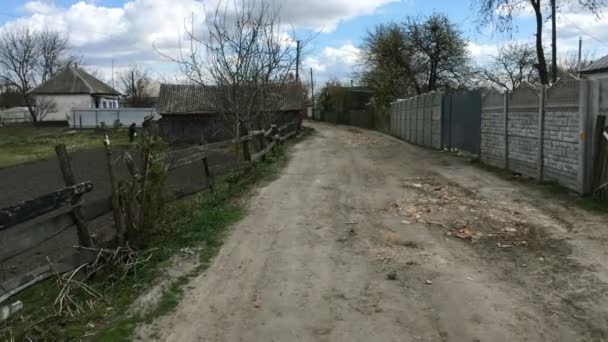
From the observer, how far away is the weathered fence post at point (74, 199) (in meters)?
5.32

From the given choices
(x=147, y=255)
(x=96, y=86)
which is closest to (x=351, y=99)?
(x=96, y=86)

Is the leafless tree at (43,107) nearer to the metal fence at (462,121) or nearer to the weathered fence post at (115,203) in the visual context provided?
the metal fence at (462,121)

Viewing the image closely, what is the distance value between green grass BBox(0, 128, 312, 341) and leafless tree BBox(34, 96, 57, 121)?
63639mm

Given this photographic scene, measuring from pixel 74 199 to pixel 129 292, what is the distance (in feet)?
3.33

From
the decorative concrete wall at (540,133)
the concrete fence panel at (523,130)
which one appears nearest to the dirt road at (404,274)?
the decorative concrete wall at (540,133)

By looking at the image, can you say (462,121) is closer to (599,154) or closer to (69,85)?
(599,154)

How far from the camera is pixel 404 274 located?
18.1 ft

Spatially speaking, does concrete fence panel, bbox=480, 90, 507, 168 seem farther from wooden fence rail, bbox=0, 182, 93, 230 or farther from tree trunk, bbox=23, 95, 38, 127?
tree trunk, bbox=23, 95, 38, 127

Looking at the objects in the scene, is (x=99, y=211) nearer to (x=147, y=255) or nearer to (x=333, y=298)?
(x=147, y=255)

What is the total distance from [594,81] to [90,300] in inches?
325

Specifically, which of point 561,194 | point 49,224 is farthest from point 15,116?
point 49,224

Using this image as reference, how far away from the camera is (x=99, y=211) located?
230 inches

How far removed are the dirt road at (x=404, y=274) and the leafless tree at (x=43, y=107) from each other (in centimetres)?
6338

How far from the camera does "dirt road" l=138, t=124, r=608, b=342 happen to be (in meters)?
4.30
